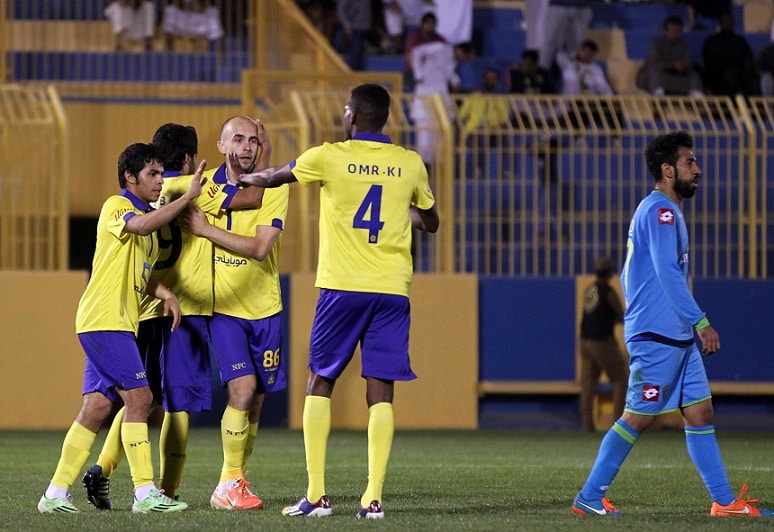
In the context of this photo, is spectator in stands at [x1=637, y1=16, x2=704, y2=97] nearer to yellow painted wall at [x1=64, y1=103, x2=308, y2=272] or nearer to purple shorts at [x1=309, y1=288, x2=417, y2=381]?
yellow painted wall at [x1=64, y1=103, x2=308, y2=272]

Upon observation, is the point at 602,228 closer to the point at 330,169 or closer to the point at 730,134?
the point at 730,134

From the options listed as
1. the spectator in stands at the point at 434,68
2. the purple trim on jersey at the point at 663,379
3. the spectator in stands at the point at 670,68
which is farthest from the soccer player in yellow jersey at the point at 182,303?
the spectator in stands at the point at 670,68

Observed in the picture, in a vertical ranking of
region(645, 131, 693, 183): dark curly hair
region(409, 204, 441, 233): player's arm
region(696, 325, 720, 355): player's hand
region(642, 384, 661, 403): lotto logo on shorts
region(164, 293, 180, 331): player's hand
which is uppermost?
region(645, 131, 693, 183): dark curly hair

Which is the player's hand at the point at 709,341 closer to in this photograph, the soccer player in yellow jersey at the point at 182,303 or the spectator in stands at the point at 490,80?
the soccer player in yellow jersey at the point at 182,303

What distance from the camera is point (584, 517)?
755 centimetres

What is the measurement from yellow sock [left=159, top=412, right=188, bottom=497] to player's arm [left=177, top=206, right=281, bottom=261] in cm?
95

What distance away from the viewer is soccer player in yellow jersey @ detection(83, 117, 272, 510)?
8.07m

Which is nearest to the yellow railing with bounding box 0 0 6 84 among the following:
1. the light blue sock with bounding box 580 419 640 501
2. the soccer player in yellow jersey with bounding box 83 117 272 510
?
the soccer player in yellow jersey with bounding box 83 117 272 510

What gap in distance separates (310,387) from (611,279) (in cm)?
883

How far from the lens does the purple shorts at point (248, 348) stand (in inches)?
Answer: 319

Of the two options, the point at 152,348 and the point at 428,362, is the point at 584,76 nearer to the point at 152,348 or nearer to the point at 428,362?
the point at 428,362

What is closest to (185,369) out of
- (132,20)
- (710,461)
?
(710,461)

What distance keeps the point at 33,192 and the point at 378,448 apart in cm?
907

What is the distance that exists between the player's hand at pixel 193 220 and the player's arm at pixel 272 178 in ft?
1.51
